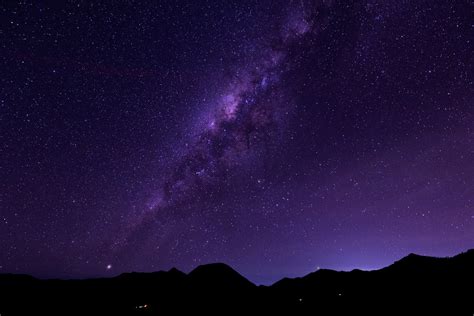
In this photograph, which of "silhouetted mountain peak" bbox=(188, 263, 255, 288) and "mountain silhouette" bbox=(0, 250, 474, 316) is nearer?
"mountain silhouette" bbox=(0, 250, 474, 316)

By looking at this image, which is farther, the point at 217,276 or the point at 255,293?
the point at 217,276

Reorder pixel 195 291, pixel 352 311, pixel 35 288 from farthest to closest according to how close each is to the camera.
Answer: pixel 195 291, pixel 35 288, pixel 352 311

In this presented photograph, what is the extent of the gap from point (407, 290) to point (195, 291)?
30.5 metres

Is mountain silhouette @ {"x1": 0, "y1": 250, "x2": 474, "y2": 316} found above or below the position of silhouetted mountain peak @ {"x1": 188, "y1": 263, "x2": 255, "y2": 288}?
below

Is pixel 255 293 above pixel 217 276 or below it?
below

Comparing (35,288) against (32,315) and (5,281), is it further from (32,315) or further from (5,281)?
(32,315)

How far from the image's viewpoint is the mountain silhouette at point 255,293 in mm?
38781

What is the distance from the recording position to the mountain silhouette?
38.8 m

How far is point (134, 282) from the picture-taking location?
183 ft

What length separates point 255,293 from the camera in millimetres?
58750

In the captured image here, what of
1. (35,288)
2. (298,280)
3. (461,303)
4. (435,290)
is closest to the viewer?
(461,303)

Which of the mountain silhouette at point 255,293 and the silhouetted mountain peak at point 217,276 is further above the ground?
the silhouetted mountain peak at point 217,276

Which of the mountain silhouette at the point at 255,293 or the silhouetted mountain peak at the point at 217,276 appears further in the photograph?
the silhouetted mountain peak at the point at 217,276

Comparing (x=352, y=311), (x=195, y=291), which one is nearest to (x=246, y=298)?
(x=195, y=291)
